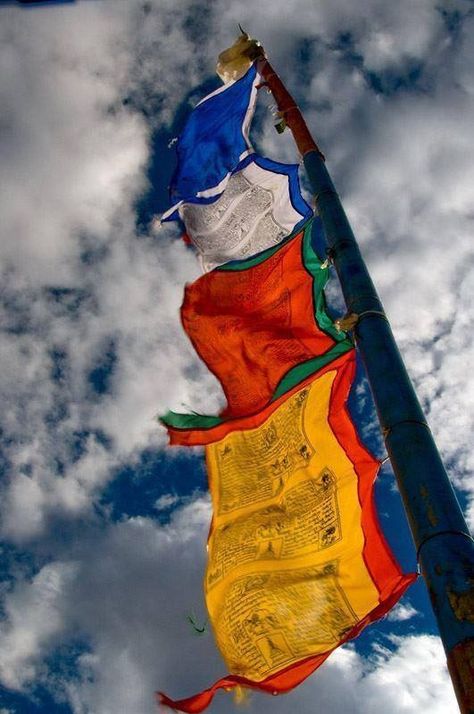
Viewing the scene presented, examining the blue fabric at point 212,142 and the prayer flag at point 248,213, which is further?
Result: the blue fabric at point 212,142

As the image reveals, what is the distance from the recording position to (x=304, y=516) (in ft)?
22.3

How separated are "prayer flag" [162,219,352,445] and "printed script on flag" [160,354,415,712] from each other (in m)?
0.34

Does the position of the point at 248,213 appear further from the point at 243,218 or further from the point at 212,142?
the point at 212,142

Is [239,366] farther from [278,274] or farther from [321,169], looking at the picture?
[321,169]

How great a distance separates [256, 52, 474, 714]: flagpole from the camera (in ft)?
12.3

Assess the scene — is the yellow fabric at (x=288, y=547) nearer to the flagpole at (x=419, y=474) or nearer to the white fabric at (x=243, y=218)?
the flagpole at (x=419, y=474)

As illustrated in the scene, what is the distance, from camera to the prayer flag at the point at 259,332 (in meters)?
7.83


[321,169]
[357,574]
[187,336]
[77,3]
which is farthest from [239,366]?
[77,3]

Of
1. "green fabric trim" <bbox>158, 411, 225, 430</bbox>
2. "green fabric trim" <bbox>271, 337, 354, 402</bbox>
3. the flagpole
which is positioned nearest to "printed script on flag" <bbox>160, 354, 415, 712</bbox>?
"green fabric trim" <bbox>271, 337, 354, 402</bbox>

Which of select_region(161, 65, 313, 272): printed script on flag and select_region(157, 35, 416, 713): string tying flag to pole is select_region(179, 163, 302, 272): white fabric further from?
select_region(157, 35, 416, 713): string tying flag to pole

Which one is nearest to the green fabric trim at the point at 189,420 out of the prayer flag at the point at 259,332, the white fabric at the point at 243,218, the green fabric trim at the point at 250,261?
the prayer flag at the point at 259,332

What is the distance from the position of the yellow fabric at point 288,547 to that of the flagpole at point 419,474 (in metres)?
1.49

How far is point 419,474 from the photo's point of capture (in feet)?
14.8

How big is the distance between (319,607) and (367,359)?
8.34ft
